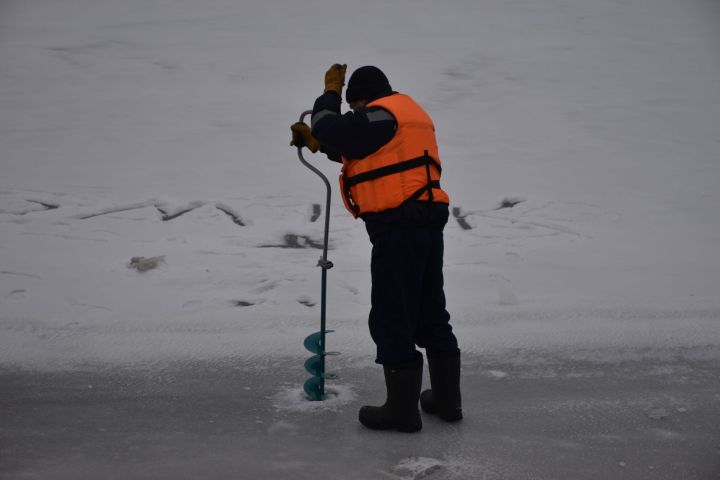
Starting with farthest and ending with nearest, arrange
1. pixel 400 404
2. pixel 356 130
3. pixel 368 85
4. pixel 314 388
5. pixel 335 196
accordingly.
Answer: pixel 335 196, pixel 314 388, pixel 368 85, pixel 400 404, pixel 356 130

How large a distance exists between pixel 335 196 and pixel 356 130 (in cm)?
394

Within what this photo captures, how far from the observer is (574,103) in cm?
967

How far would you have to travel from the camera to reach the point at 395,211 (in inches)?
138

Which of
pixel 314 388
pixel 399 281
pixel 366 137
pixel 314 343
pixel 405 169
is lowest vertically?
pixel 314 388

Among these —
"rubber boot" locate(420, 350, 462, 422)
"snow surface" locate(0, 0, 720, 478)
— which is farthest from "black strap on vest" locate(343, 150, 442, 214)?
"snow surface" locate(0, 0, 720, 478)

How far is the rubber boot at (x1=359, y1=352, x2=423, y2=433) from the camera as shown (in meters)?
3.58

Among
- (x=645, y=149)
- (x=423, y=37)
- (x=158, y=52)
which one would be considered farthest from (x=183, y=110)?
(x=645, y=149)

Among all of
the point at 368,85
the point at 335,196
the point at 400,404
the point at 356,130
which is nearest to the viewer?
the point at 356,130

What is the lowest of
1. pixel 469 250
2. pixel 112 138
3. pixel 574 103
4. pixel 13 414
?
pixel 13 414

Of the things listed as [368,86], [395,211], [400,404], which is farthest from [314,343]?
[368,86]

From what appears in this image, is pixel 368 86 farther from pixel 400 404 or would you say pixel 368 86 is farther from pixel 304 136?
pixel 400 404

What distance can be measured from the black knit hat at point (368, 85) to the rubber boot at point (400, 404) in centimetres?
121

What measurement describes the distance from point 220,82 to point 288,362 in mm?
6349

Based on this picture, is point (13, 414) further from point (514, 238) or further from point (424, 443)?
point (514, 238)
